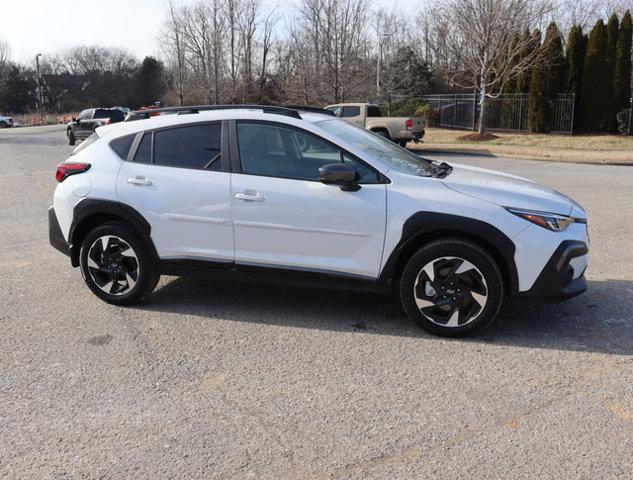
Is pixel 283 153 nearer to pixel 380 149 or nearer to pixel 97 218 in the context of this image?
pixel 380 149

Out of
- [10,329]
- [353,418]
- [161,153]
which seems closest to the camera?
[353,418]

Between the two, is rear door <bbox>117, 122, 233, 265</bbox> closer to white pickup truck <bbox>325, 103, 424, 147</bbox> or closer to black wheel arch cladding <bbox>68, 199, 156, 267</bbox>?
black wheel arch cladding <bbox>68, 199, 156, 267</bbox>

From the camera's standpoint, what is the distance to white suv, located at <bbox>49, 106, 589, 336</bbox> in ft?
14.0

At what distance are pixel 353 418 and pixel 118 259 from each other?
2.71 metres

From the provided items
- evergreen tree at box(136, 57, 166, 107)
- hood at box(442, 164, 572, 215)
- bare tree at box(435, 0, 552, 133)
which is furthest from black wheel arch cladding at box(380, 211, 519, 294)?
evergreen tree at box(136, 57, 166, 107)

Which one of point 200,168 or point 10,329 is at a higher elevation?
point 200,168

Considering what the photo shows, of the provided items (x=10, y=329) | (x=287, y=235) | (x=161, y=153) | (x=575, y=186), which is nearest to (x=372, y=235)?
(x=287, y=235)

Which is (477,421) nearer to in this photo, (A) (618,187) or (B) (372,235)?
(B) (372,235)

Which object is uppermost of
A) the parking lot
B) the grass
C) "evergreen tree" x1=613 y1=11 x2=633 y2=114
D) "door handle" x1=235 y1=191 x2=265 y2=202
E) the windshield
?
"evergreen tree" x1=613 y1=11 x2=633 y2=114

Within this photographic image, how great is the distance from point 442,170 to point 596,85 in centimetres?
2474

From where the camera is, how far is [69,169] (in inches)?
206

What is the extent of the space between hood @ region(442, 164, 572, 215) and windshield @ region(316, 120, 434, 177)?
0.96 feet

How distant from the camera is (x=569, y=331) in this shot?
14.9 feet

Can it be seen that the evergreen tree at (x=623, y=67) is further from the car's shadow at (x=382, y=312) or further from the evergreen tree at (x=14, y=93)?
the evergreen tree at (x=14, y=93)
